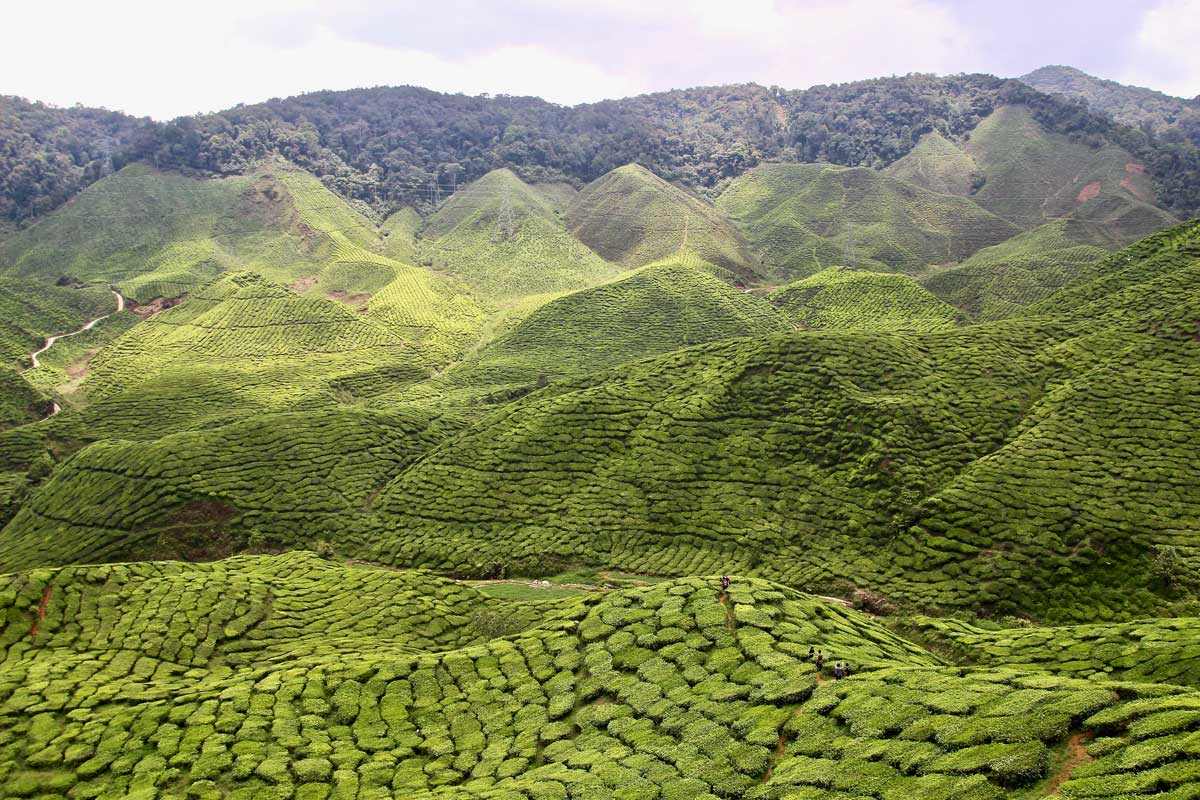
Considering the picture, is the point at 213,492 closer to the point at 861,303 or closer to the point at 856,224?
the point at 861,303

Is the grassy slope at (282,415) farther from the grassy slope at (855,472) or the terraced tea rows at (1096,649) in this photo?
the terraced tea rows at (1096,649)

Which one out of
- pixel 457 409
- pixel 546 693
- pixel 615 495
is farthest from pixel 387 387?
pixel 546 693

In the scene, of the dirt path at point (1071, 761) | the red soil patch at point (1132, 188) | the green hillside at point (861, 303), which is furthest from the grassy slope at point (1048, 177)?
the dirt path at point (1071, 761)

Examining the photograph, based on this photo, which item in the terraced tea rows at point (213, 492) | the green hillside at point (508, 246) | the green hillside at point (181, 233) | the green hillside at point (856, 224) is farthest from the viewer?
the green hillside at point (856, 224)

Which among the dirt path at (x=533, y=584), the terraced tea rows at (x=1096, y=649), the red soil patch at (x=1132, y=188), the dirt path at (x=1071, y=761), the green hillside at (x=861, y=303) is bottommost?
the dirt path at (x=533, y=584)

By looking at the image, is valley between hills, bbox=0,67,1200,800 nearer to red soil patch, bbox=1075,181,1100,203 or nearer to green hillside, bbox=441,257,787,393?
green hillside, bbox=441,257,787,393
